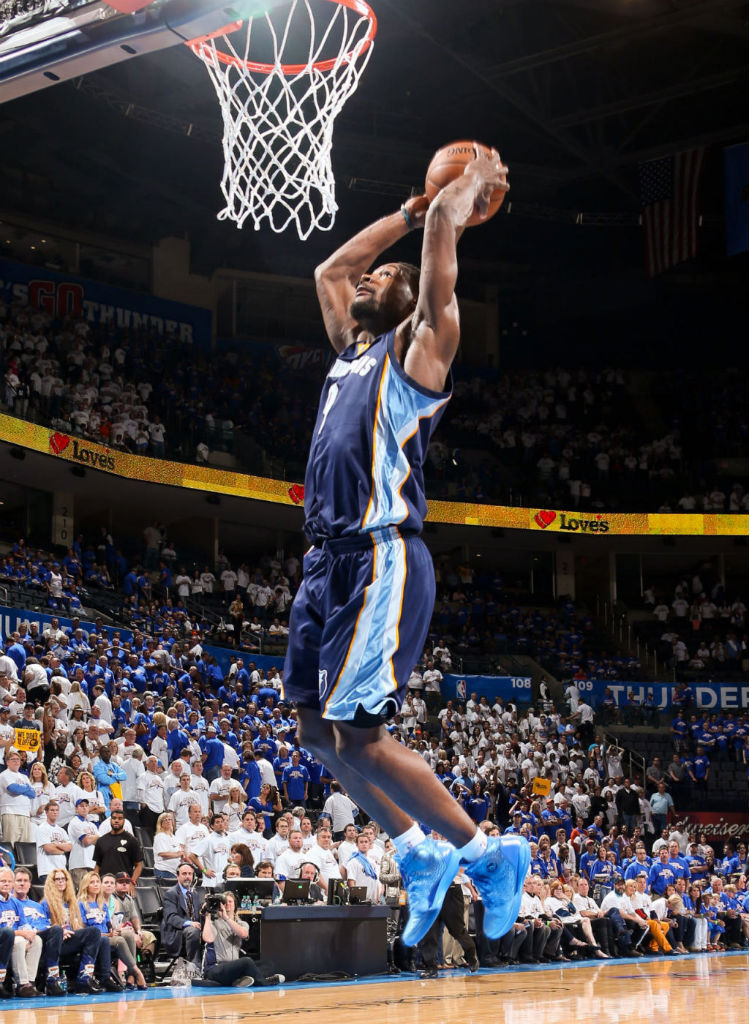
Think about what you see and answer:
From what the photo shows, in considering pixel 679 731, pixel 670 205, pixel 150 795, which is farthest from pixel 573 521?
pixel 150 795

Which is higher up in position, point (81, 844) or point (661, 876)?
point (81, 844)

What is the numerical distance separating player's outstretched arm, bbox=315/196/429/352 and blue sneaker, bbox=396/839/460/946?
1805mm

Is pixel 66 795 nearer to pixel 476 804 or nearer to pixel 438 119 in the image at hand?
pixel 476 804

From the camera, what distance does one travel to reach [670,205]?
32719 millimetres

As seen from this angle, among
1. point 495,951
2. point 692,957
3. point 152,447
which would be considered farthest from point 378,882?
point 152,447

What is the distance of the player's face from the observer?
4309 millimetres

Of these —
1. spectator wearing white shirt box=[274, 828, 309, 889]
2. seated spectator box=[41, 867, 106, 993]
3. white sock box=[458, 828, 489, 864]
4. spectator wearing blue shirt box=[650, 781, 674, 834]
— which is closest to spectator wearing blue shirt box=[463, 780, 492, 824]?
spectator wearing blue shirt box=[650, 781, 674, 834]

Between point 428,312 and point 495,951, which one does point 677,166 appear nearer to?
point 495,951

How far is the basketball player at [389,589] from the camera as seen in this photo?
12.6 ft

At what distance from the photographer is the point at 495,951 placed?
587 inches

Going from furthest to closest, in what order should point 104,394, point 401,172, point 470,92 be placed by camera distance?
point 401,172, point 470,92, point 104,394

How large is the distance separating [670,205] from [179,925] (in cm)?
2584

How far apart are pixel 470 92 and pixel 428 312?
29.7 meters

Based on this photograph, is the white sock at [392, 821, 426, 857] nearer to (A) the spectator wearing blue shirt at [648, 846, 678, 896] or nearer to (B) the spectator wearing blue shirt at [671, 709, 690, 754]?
(A) the spectator wearing blue shirt at [648, 846, 678, 896]
